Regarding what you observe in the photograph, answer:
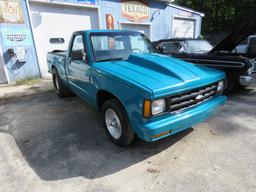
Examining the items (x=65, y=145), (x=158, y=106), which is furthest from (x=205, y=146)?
(x=65, y=145)

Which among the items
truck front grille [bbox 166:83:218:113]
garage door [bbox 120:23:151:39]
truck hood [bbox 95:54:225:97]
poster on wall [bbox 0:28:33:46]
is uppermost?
garage door [bbox 120:23:151:39]

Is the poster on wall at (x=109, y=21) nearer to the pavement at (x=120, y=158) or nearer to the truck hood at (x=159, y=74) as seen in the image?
the pavement at (x=120, y=158)

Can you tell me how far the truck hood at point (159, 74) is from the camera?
2.17m

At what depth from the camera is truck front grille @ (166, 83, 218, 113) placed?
7.28 ft

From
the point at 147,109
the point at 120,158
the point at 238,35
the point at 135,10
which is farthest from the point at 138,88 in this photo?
the point at 135,10

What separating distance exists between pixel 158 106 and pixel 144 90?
0.27 m

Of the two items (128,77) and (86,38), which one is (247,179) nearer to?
(128,77)

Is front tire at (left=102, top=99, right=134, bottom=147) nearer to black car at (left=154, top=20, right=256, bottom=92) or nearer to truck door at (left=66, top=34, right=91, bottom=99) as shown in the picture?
truck door at (left=66, top=34, right=91, bottom=99)

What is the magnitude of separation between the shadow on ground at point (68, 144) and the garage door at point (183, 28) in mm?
9782

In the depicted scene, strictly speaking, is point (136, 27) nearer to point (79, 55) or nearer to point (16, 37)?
point (16, 37)

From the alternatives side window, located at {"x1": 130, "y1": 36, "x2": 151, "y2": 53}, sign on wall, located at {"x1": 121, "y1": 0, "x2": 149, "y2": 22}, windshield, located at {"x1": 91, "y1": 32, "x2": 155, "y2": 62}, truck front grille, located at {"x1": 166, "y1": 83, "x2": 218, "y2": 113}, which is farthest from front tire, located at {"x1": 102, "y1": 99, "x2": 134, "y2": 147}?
sign on wall, located at {"x1": 121, "y1": 0, "x2": 149, "y2": 22}

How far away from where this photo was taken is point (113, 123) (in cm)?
282

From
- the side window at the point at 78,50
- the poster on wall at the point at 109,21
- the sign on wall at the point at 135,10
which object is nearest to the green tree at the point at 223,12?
the sign on wall at the point at 135,10

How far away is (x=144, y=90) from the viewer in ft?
6.67
